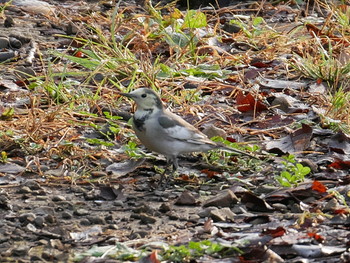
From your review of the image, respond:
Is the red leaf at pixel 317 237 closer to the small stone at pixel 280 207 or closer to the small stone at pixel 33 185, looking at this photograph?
the small stone at pixel 280 207

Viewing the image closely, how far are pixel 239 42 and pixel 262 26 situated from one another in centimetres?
66

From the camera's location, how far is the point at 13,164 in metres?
5.84

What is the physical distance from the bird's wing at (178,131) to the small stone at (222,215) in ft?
2.38

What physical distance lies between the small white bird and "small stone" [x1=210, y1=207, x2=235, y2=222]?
2.38 ft

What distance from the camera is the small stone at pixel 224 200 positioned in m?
5.18

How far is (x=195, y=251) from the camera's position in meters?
4.38

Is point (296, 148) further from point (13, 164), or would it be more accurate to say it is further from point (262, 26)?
point (262, 26)

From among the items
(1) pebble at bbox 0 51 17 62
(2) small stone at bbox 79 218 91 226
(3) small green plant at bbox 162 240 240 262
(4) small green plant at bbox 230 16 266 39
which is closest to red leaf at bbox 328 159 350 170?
(3) small green plant at bbox 162 240 240 262

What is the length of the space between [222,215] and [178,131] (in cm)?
85

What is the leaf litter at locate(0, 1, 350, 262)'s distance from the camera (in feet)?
15.3

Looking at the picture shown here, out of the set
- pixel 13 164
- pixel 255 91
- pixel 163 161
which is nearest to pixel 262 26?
pixel 255 91

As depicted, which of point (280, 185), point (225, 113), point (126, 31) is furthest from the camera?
point (126, 31)

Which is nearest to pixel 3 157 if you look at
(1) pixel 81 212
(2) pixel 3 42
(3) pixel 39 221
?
(1) pixel 81 212

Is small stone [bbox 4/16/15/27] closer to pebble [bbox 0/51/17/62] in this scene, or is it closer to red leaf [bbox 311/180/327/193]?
pebble [bbox 0/51/17/62]
